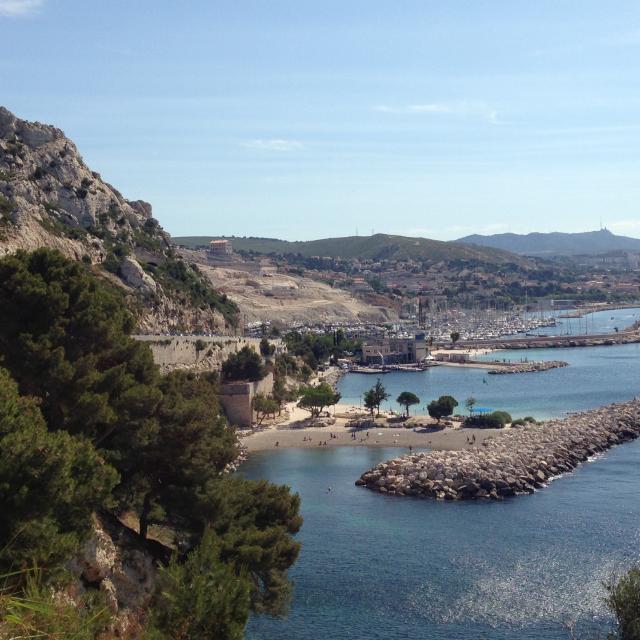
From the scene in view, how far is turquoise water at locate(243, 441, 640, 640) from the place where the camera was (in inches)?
608

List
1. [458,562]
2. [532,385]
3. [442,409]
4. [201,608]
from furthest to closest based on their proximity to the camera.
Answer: [532,385]
[442,409]
[458,562]
[201,608]

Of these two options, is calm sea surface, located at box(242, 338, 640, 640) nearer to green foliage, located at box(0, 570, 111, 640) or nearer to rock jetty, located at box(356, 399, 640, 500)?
rock jetty, located at box(356, 399, 640, 500)

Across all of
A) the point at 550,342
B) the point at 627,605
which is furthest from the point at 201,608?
the point at 550,342

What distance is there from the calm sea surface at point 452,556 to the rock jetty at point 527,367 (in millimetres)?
31834

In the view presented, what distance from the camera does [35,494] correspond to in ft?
26.1

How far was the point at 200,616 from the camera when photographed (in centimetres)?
766

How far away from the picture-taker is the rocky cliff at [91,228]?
40.8 m

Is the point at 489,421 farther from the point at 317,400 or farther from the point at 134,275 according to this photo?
the point at 134,275

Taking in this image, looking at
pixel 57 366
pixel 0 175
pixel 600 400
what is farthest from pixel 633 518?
pixel 0 175

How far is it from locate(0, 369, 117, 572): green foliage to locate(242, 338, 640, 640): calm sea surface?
23.8ft

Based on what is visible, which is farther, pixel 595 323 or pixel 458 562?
pixel 595 323

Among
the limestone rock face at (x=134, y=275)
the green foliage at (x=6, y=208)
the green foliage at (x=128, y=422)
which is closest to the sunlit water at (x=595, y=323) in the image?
the limestone rock face at (x=134, y=275)

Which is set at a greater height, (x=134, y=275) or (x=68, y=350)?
(x=134, y=275)

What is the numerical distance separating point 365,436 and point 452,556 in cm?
1573
